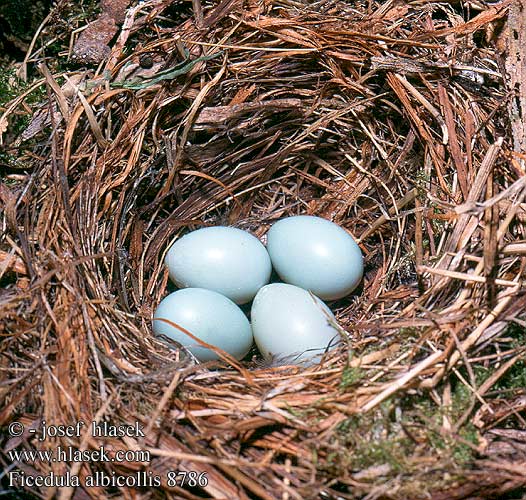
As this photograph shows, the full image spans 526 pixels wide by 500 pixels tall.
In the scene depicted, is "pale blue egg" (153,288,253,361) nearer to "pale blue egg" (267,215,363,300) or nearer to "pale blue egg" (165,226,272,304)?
"pale blue egg" (165,226,272,304)

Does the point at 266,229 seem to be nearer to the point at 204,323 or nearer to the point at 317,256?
the point at 317,256

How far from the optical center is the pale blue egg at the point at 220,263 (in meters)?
1.89

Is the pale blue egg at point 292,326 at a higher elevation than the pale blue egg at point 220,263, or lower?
lower

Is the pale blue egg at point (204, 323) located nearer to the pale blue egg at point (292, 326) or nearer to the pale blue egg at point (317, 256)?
the pale blue egg at point (292, 326)

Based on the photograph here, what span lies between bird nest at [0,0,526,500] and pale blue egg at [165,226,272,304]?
14 cm

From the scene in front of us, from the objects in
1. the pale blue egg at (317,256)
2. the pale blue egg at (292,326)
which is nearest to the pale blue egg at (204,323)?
the pale blue egg at (292,326)

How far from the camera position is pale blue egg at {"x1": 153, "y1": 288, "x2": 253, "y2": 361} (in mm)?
1737

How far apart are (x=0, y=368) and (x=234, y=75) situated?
111 cm

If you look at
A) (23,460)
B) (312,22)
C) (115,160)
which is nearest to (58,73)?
(115,160)

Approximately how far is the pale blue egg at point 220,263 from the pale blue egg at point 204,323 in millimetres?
81

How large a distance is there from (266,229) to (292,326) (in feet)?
1.68

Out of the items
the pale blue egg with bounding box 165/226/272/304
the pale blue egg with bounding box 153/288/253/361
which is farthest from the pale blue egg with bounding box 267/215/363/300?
the pale blue egg with bounding box 153/288/253/361

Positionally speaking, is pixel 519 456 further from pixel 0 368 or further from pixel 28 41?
pixel 28 41

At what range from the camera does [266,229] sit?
2193mm
